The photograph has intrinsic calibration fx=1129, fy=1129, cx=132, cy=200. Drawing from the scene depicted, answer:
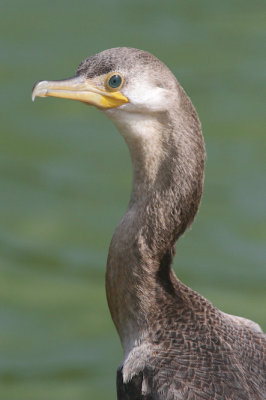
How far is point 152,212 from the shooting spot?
4516 millimetres

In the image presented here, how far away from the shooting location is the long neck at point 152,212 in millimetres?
4352

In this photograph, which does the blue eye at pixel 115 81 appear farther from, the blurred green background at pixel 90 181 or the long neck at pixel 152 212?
the blurred green background at pixel 90 181

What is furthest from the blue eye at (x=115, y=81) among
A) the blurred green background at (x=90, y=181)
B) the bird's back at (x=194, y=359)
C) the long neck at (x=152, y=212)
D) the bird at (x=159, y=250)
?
the blurred green background at (x=90, y=181)

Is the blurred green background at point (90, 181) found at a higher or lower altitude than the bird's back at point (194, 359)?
higher

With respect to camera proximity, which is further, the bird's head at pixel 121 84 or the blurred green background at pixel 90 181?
the blurred green background at pixel 90 181

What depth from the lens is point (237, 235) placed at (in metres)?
6.93

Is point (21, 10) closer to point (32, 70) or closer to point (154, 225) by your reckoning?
point (32, 70)

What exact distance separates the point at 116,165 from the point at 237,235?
3.22 ft

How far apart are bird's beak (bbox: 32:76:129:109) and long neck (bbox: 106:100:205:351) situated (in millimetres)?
112

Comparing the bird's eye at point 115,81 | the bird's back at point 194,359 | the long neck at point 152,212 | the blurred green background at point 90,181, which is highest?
the blurred green background at point 90,181

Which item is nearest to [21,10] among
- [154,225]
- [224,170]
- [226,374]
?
[224,170]

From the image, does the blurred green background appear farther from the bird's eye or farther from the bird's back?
the bird's eye

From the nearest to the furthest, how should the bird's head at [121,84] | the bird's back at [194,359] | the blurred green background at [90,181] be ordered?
the bird's back at [194,359] → the bird's head at [121,84] → the blurred green background at [90,181]

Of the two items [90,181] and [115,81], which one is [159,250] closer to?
[115,81]
